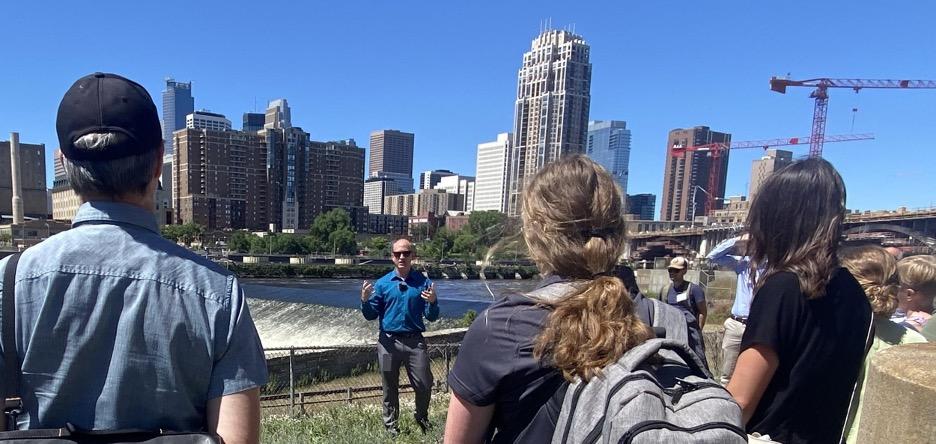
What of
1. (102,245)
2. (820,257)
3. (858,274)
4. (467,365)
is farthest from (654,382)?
(858,274)

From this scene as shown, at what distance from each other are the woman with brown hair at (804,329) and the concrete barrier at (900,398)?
13 cm

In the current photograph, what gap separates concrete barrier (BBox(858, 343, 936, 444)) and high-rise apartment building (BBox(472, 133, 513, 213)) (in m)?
163

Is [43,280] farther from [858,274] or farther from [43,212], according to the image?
[43,212]

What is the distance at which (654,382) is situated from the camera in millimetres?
1118

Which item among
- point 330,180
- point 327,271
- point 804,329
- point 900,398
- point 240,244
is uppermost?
point 330,180

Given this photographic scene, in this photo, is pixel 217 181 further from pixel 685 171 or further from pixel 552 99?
pixel 685 171

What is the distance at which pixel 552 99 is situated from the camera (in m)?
120

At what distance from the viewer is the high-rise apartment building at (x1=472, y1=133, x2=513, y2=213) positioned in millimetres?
169000

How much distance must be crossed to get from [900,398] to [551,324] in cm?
107

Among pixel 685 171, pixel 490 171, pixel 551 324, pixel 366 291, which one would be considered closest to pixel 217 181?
pixel 490 171

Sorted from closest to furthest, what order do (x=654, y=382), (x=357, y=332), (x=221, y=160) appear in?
(x=654, y=382), (x=357, y=332), (x=221, y=160)

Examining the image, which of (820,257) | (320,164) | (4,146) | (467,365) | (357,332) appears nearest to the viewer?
(467,365)

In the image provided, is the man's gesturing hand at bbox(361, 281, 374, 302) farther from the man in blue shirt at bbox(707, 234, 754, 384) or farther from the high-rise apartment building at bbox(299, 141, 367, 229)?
the high-rise apartment building at bbox(299, 141, 367, 229)

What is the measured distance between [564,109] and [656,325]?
4795 inches
